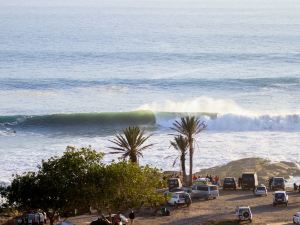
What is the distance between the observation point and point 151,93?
11231 centimetres

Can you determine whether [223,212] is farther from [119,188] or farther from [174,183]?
[119,188]

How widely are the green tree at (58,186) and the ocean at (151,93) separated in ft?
65.5

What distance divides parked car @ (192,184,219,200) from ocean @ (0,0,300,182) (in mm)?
15321

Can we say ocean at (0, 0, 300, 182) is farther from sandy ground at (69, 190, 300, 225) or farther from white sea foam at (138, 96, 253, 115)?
sandy ground at (69, 190, 300, 225)

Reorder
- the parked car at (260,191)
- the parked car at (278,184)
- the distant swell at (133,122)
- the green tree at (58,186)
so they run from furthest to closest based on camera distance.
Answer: the distant swell at (133,122) → the parked car at (278,184) → the parked car at (260,191) → the green tree at (58,186)

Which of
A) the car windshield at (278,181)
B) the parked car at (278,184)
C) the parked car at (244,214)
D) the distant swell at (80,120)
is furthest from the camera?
the distant swell at (80,120)

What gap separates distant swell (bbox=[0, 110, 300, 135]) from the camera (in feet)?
298

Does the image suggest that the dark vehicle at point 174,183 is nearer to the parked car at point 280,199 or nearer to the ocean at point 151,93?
the parked car at point 280,199

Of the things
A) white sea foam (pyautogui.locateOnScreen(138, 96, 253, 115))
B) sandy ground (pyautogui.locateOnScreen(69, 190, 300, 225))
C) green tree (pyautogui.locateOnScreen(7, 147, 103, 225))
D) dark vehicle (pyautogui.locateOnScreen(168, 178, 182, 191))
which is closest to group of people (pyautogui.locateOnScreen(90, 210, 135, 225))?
green tree (pyautogui.locateOnScreen(7, 147, 103, 225))

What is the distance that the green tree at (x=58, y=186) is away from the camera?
4259 cm

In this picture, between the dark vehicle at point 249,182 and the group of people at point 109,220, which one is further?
the dark vehicle at point 249,182

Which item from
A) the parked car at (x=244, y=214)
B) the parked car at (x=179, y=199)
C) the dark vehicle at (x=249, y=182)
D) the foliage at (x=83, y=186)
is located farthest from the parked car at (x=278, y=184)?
the foliage at (x=83, y=186)

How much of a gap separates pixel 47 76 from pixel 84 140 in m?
40.1

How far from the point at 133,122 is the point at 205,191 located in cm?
4188
